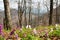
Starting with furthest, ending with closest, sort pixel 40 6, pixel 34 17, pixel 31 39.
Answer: pixel 34 17
pixel 40 6
pixel 31 39

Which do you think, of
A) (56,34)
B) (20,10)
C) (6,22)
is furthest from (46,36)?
(20,10)

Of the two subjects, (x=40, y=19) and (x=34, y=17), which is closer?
(x=40, y=19)

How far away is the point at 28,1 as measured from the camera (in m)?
41.8

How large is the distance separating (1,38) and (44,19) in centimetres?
6847

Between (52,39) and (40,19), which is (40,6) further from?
(52,39)

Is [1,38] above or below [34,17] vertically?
above

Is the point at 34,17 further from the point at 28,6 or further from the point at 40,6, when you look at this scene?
the point at 28,6

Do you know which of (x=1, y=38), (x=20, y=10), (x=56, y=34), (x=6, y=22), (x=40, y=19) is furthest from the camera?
(x=40, y=19)

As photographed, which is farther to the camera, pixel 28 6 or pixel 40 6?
pixel 40 6

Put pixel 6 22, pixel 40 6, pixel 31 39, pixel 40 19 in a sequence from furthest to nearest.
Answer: pixel 40 19 → pixel 40 6 → pixel 6 22 → pixel 31 39

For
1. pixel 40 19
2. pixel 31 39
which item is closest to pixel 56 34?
pixel 31 39

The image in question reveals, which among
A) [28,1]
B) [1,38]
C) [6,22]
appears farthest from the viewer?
[28,1]

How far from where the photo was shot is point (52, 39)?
403cm

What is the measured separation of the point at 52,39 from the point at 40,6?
53316 millimetres
